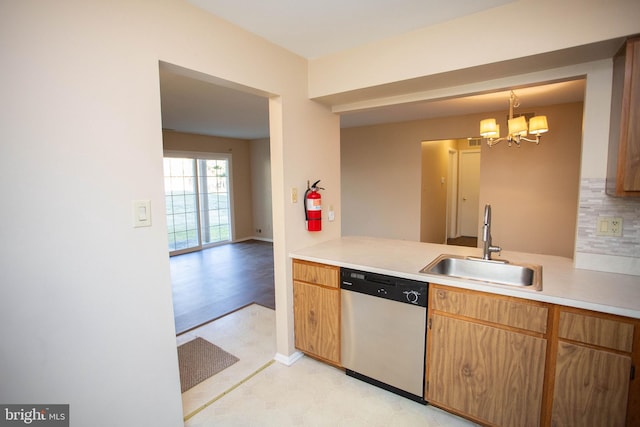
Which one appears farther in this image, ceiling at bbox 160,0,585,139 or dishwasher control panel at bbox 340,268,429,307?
dishwasher control panel at bbox 340,268,429,307

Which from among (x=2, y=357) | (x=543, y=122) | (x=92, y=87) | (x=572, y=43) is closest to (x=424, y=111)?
(x=543, y=122)

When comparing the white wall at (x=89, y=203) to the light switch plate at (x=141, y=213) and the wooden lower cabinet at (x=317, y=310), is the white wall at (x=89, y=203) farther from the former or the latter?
the wooden lower cabinet at (x=317, y=310)

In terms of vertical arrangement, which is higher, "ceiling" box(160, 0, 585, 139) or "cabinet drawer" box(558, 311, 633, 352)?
"ceiling" box(160, 0, 585, 139)

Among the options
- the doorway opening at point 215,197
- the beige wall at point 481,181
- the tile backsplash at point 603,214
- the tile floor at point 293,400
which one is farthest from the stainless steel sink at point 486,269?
the beige wall at point 481,181

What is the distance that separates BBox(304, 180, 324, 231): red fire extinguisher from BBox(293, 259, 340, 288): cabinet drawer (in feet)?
A: 1.04

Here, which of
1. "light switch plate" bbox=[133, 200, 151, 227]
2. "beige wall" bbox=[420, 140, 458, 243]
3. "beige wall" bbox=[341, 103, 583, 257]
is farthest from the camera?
"beige wall" bbox=[420, 140, 458, 243]

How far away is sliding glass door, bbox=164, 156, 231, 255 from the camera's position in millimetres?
6121

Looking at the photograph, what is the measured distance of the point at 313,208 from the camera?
2.44m

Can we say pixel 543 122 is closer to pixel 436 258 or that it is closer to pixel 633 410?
pixel 436 258

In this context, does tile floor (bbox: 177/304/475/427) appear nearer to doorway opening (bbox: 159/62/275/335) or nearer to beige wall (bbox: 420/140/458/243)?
doorway opening (bbox: 159/62/275/335)

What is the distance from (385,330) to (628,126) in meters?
1.63

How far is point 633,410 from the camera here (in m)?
1.32

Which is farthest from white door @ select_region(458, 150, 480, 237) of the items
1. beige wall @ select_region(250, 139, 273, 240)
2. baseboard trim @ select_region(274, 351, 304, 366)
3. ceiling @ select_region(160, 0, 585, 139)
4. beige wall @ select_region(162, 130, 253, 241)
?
baseboard trim @ select_region(274, 351, 304, 366)

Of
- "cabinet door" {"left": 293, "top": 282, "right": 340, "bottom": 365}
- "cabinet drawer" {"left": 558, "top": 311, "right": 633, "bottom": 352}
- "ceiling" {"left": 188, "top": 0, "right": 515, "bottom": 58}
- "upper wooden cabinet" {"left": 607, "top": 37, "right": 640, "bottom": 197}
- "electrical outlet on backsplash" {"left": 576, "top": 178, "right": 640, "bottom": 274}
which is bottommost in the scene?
"cabinet door" {"left": 293, "top": 282, "right": 340, "bottom": 365}
